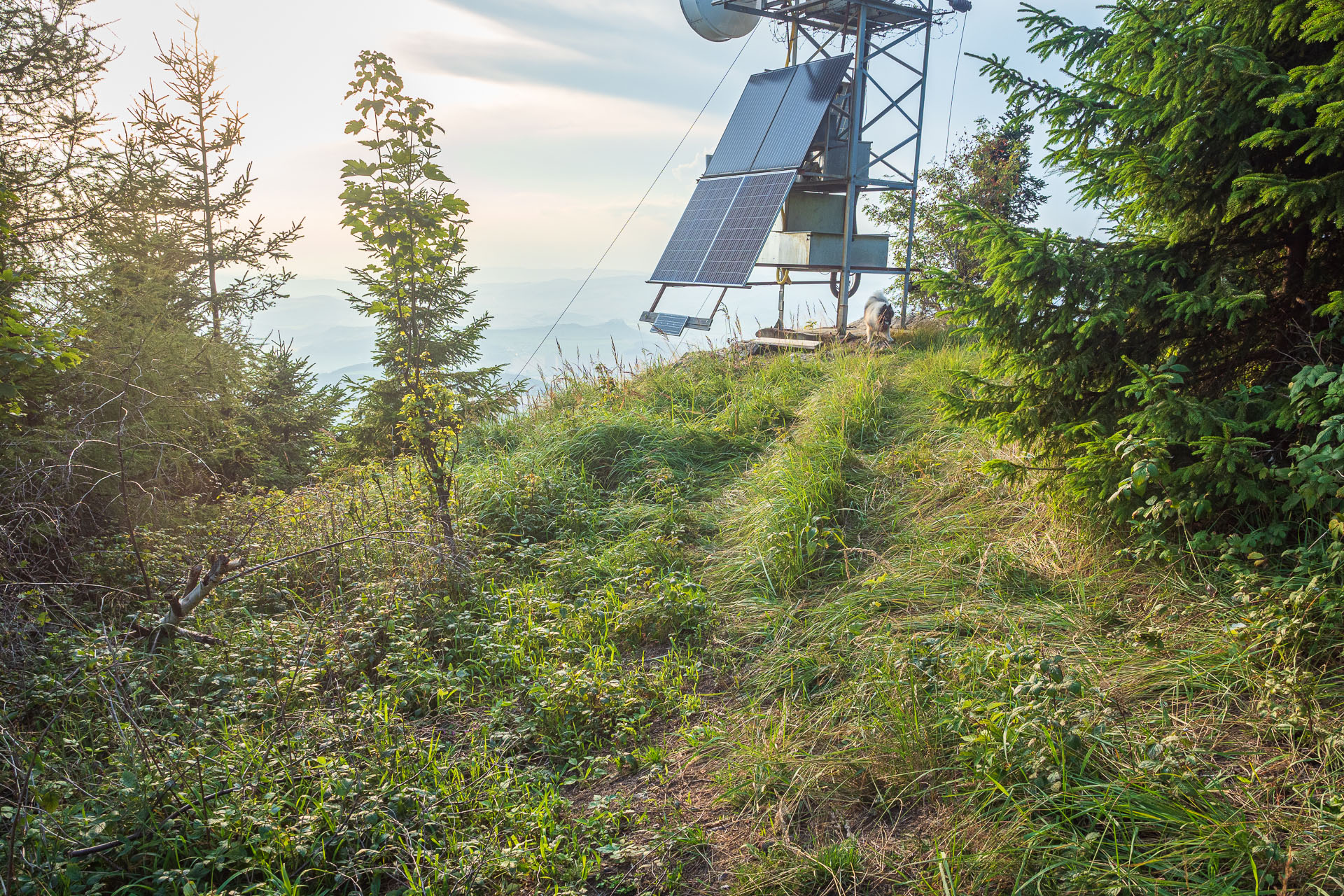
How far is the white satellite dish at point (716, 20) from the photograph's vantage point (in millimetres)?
10828

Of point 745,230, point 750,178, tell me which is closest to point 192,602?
point 745,230

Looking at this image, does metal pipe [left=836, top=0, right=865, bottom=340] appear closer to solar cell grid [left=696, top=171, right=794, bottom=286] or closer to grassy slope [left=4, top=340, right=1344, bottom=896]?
solar cell grid [left=696, top=171, right=794, bottom=286]

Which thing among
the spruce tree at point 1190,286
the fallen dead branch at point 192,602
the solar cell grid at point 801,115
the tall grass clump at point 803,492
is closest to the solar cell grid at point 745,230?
the solar cell grid at point 801,115

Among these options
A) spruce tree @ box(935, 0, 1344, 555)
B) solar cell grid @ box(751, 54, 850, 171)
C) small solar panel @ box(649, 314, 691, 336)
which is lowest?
spruce tree @ box(935, 0, 1344, 555)

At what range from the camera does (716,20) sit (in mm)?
10953

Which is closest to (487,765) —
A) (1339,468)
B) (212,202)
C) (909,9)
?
(1339,468)

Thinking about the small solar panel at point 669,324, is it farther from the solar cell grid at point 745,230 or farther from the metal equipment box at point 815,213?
the metal equipment box at point 815,213

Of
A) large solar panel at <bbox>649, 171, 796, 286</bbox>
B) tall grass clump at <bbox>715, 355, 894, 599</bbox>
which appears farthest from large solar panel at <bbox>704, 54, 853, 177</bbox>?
tall grass clump at <bbox>715, 355, 894, 599</bbox>

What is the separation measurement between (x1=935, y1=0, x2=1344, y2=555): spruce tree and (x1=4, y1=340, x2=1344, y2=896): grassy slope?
49 cm

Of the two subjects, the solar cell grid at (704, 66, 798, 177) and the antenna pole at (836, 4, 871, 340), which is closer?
the antenna pole at (836, 4, 871, 340)

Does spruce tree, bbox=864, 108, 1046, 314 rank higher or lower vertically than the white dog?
higher

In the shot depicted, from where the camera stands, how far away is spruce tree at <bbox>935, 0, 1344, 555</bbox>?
257 cm

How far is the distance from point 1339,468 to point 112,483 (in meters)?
6.95

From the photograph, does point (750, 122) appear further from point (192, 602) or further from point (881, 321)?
point (192, 602)
